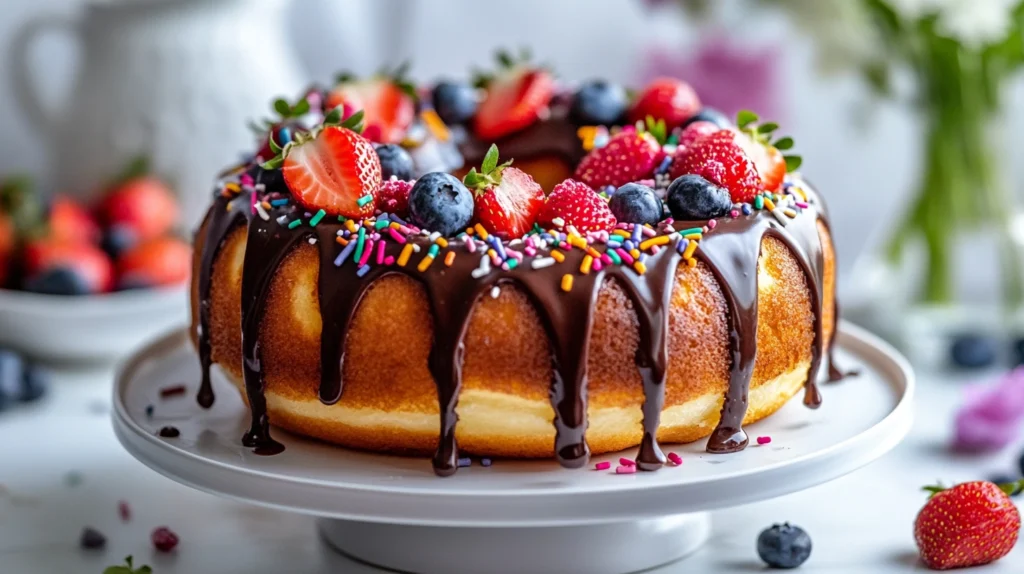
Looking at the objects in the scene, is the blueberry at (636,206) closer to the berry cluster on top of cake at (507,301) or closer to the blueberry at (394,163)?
the berry cluster on top of cake at (507,301)

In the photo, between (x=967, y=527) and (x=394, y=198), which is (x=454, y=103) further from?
(x=967, y=527)

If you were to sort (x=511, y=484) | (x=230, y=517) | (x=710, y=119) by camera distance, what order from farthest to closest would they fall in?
(x=710, y=119) → (x=230, y=517) → (x=511, y=484)

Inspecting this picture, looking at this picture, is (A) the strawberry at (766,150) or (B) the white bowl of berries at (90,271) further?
(B) the white bowl of berries at (90,271)

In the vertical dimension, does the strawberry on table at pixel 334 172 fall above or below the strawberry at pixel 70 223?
above

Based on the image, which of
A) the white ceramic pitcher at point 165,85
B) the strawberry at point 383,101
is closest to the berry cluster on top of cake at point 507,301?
the strawberry at point 383,101

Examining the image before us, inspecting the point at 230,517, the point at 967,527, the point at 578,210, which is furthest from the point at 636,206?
the point at 230,517

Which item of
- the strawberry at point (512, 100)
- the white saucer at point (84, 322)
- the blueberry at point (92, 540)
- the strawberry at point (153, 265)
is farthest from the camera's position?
the strawberry at point (153, 265)
